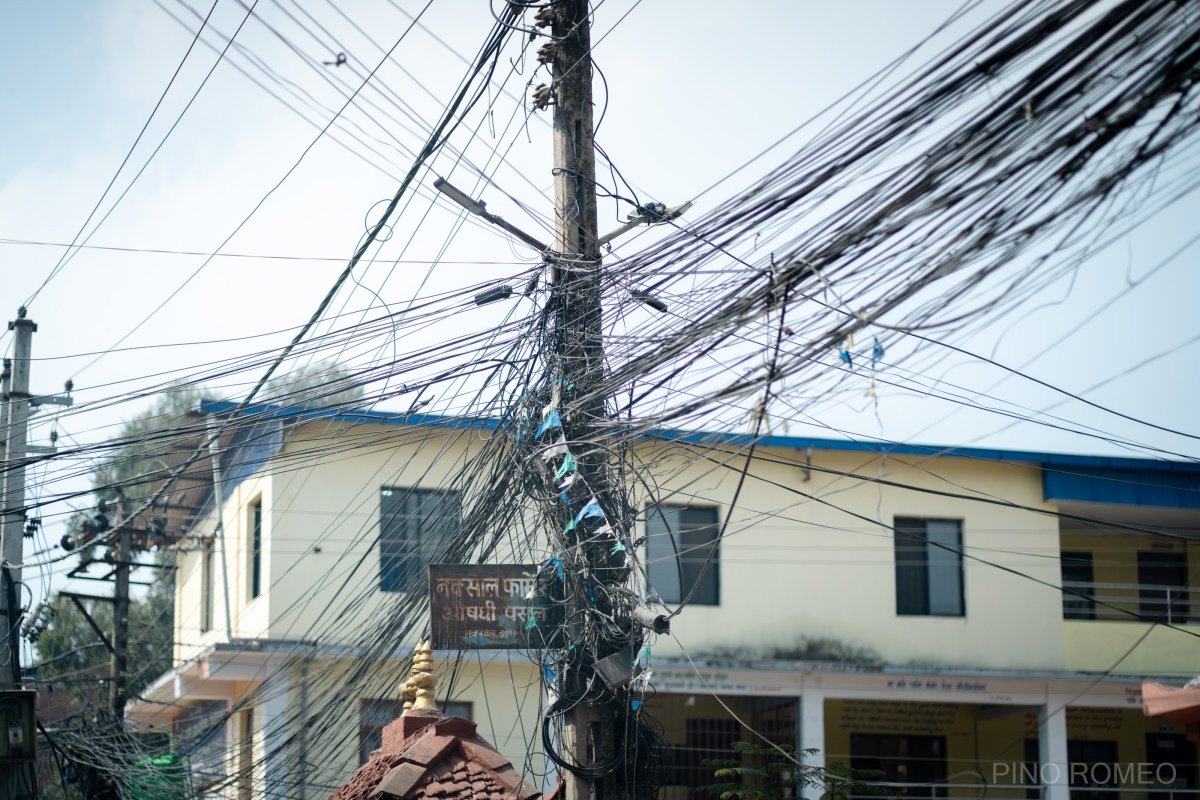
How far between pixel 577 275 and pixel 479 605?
2.58 metres

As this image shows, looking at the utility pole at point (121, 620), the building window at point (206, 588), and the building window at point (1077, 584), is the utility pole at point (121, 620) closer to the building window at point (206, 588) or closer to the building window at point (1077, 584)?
the building window at point (206, 588)

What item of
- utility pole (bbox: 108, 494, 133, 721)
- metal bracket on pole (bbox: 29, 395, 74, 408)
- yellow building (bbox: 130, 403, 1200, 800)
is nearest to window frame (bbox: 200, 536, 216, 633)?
yellow building (bbox: 130, 403, 1200, 800)

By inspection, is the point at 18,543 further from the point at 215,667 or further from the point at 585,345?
the point at 585,345

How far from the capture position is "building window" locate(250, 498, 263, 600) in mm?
19889

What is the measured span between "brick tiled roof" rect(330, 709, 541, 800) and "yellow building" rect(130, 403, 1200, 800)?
8.38 meters

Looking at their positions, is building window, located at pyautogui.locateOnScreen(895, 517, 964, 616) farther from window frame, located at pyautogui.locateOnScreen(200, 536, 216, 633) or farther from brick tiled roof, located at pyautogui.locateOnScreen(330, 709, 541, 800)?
brick tiled roof, located at pyautogui.locateOnScreen(330, 709, 541, 800)

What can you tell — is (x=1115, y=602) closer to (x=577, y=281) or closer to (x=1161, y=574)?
(x=1161, y=574)

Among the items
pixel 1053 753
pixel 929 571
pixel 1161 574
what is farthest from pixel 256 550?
pixel 1161 574

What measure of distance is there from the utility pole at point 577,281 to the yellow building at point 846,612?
9483 millimetres

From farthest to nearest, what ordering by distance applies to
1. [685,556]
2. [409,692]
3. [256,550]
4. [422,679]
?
1. [685,556]
2. [256,550]
3. [409,692]
4. [422,679]

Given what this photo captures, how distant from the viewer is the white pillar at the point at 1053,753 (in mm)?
20906

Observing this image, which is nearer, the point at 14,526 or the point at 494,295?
the point at 494,295

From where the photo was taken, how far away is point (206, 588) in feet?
80.7

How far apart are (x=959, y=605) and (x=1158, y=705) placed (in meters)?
9.87
